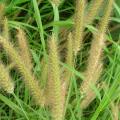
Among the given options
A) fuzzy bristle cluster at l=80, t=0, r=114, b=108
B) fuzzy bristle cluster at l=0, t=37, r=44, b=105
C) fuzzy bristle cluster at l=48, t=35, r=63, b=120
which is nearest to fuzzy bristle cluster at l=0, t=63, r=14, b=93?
fuzzy bristle cluster at l=0, t=37, r=44, b=105

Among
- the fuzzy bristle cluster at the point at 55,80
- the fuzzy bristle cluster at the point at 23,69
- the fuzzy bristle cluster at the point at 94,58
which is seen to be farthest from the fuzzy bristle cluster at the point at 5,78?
the fuzzy bristle cluster at the point at 94,58

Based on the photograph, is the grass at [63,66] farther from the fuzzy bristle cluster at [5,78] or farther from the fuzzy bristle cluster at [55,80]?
the fuzzy bristle cluster at [55,80]

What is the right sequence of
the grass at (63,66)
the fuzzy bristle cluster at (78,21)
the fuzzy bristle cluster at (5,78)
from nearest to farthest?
1. the fuzzy bristle cluster at (5,78)
2. the fuzzy bristle cluster at (78,21)
3. the grass at (63,66)

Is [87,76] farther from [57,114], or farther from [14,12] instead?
[14,12]

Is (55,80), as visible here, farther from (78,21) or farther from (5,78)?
(78,21)

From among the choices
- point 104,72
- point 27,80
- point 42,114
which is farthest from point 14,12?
point 27,80

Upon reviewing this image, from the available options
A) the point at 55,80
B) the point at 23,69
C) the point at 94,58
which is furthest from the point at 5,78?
the point at 94,58

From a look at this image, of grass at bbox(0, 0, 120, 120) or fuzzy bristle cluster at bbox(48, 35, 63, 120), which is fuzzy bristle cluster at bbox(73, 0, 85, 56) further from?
fuzzy bristle cluster at bbox(48, 35, 63, 120)

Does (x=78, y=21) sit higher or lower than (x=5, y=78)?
higher

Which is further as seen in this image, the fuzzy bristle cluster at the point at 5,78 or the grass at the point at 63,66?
the grass at the point at 63,66
